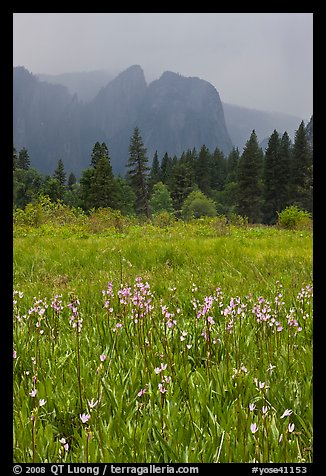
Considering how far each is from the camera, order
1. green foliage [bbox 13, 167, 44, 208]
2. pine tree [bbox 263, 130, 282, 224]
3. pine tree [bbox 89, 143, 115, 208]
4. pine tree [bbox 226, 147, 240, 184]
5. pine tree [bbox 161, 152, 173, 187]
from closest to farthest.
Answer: pine tree [bbox 89, 143, 115, 208]
pine tree [bbox 263, 130, 282, 224]
green foliage [bbox 13, 167, 44, 208]
pine tree [bbox 226, 147, 240, 184]
pine tree [bbox 161, 152, 173, 187]

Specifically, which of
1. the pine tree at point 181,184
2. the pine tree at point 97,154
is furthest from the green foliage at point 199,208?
the pine tree at point 97,154

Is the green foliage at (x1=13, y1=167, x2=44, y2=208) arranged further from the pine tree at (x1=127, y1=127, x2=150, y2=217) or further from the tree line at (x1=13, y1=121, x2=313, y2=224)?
the pine tree at (x1=127, y1=127, x2=150, y2=217)

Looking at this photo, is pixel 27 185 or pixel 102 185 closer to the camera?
pixel 102 185

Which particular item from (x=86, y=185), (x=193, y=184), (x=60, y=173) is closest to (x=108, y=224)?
(x=86, y=185)

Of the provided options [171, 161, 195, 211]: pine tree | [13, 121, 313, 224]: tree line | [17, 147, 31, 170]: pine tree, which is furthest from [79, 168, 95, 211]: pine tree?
[17, 147, 31, 170]: pine tree

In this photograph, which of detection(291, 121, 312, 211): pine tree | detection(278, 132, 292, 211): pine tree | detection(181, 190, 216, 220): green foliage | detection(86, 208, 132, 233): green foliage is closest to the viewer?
detection(86, 208, 132, 233): green foliage

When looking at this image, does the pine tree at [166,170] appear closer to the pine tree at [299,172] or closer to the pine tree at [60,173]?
the pine tree at [60,173]

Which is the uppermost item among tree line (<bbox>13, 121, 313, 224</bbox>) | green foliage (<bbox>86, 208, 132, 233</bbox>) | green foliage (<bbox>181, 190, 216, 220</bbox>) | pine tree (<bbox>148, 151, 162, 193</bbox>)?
pine tree (<bbox>148, 151, 162, 193</bbox>)

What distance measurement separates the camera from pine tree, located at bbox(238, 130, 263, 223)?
259 feet

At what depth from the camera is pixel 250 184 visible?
79.4 meters

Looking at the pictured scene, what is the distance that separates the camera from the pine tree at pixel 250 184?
78812 mm

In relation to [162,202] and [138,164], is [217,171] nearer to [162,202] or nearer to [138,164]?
[162,202]
